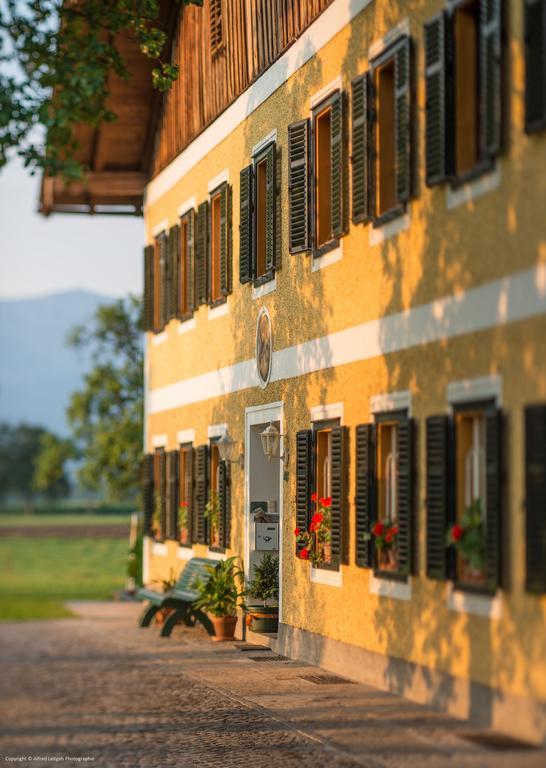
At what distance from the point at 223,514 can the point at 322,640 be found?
5.19m

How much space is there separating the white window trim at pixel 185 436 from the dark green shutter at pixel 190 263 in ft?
5.90

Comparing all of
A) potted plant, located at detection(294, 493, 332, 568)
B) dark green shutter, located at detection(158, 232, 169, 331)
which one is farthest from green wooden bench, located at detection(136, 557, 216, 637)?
dark green shutter, located at detection(158, 232, 169, 331)

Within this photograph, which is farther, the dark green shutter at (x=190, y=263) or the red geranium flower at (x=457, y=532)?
the dark green shutter at (x=190, y=263)

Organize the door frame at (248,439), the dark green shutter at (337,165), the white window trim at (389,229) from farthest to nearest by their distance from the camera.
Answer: the door frame at (248,439), the dark green shutter at (337,165), the white window trim at (389,229)

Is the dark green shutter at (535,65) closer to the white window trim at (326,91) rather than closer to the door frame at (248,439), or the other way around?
the white window trim at (326,91)

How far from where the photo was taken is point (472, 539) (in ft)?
39.7

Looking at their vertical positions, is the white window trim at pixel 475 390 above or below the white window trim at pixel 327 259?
below

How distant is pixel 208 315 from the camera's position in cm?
2289

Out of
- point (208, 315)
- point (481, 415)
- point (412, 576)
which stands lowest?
point (412, 576)

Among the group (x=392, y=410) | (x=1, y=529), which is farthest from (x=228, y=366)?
(x=1, y=529)

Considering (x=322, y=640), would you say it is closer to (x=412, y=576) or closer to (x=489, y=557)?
(x=412, y=576)

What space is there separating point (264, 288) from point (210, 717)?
6.49 meters

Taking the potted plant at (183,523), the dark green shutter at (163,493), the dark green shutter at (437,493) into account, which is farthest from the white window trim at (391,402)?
the dark green shutter at (163,493)

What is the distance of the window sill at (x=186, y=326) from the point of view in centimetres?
2409
